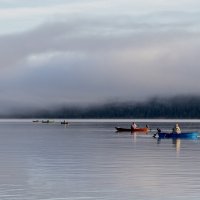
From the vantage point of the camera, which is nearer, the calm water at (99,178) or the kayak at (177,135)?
the calm water at (99,178)

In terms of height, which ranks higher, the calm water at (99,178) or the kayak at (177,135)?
the kayak at (177,135)

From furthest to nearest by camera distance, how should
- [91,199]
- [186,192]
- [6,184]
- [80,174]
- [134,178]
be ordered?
1. [80,174]
2. [134,178]
3. [6,184]
4. [186,192]
5. [91,199]

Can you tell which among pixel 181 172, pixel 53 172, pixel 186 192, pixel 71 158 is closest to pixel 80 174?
pixel 53 172

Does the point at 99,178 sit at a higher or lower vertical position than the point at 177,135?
lower

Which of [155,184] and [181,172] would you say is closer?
[155,184]

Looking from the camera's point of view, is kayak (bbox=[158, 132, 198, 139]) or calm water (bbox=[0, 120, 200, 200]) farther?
kayak (bbox=[158, 132, 198, 139])

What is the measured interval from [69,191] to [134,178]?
27.5 feet

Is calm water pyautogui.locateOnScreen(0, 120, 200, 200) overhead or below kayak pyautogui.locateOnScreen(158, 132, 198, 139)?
below

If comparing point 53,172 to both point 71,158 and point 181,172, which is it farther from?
point 71,158

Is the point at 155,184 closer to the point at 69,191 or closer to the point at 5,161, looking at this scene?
the point at 69,191

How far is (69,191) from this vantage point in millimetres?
42406

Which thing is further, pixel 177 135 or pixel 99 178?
pixel 177 135

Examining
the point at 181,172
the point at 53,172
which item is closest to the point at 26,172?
the point at 53,172

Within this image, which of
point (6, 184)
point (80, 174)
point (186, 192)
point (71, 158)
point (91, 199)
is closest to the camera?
point (91, 199)
